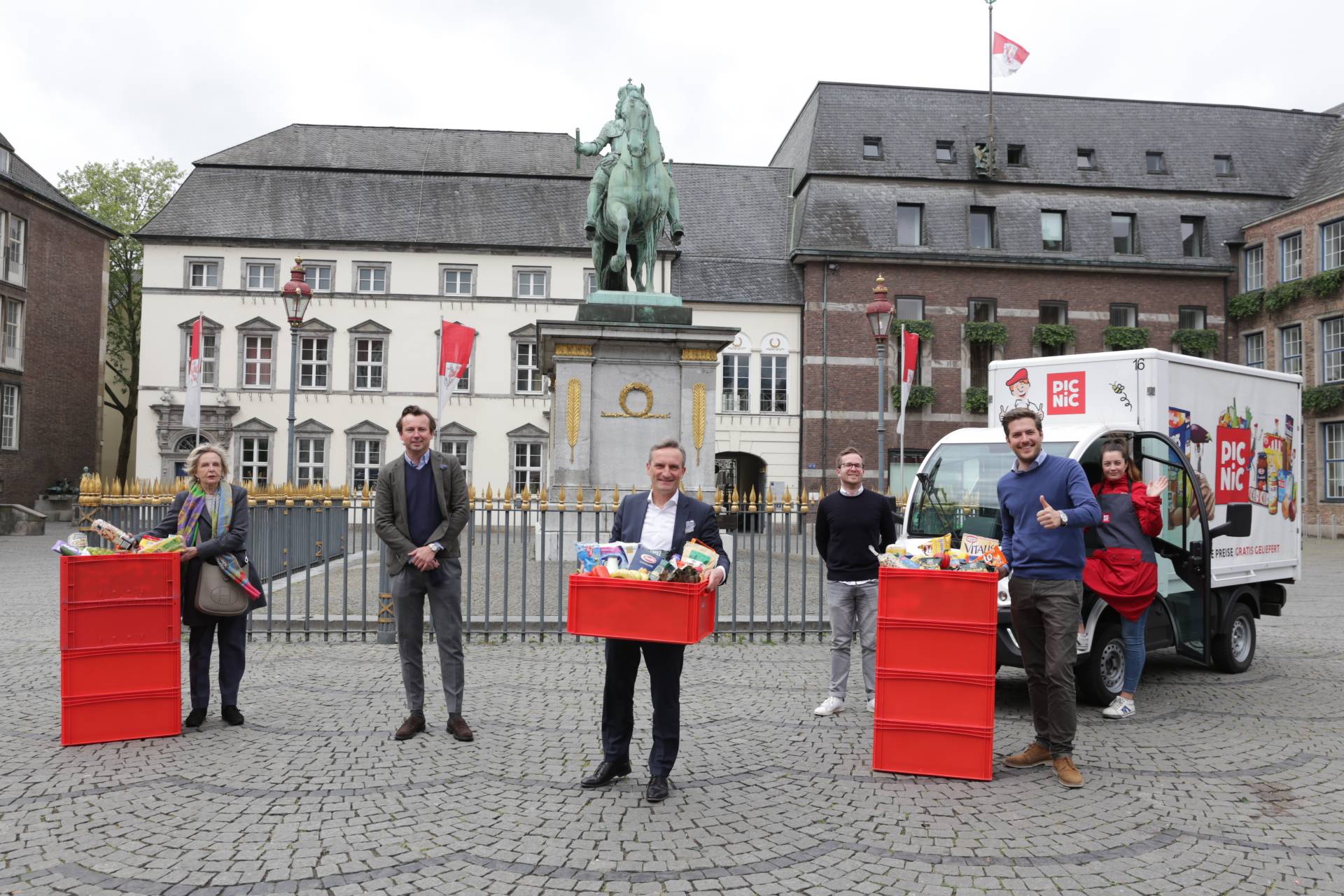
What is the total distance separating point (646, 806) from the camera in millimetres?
4660

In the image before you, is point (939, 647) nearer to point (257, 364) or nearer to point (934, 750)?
point (934, 750)

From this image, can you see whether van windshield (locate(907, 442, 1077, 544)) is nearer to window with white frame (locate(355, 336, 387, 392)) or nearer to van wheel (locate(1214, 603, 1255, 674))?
van wheel (locate(1214, 603, 1255, 674))

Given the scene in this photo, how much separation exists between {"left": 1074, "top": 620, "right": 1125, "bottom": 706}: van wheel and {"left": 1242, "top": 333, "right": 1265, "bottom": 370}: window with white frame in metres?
30.7

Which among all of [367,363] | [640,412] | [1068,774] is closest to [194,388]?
[640,412]

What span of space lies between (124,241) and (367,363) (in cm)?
1681

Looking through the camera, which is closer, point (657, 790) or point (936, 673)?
point (657, 790)

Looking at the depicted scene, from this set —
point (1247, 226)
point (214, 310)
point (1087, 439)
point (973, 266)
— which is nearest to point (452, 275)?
point (214, 310)

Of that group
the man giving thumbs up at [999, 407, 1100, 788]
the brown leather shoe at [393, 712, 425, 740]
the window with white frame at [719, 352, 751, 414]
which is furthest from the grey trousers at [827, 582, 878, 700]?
the window with white frame at [719, 352, 751, 414]

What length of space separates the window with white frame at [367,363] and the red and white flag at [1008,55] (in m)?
23.0

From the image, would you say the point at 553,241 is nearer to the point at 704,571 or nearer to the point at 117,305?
the point at 117,305

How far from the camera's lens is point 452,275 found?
34.1 meters

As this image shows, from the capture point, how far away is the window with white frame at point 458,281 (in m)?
34.1

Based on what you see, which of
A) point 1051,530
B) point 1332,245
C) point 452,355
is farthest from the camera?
point 1332,245

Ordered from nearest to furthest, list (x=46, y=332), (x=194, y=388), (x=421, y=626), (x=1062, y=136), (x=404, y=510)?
1. (x=421, y=626)
2. (x=404, y=510)
3. (x=194, y=388)
4. (x=46, y=332)
5. (x=1062, y=136)
